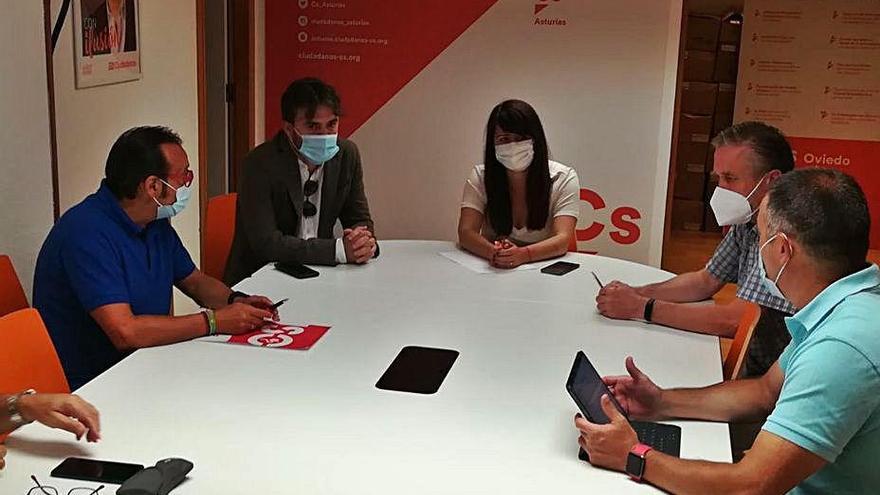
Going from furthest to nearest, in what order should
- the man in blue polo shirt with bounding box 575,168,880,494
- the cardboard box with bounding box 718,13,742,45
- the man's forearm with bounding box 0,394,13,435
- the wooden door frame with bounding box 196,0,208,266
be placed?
the cardboard box with bounding box 718,13,742,45
the wooden door frame with bounding box 196,0,208,266
the man's forearm with bounding box 0,394,13,435
the man in blue polo shirt with bounding box 575,168,880,494

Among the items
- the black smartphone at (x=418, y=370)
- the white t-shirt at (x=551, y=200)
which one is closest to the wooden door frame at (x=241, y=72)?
the white t-shirt at (x=551, y=200)

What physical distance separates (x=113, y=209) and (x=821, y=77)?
19.2 ft

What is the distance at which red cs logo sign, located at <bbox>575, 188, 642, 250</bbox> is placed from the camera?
5.04 meters

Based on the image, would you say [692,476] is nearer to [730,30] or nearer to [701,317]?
[701,317]

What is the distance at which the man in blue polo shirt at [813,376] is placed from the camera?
1478 mm

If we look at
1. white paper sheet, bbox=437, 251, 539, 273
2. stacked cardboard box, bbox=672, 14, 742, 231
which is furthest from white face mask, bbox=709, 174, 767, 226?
stacked cardboard box, bbox=672, 14, 742, 231

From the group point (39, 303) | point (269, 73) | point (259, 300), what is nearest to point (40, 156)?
point (39, 303)

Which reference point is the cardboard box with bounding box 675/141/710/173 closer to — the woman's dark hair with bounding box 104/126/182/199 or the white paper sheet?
the white paper sheet

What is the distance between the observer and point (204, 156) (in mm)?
4809

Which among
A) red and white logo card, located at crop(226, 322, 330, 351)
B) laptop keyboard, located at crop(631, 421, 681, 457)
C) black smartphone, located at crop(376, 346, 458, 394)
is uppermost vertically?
red and white logo card, located at crop(226, 322, 330, 351)

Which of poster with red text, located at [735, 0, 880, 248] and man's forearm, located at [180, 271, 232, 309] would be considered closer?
man's forearm, located at [180, 271, 232, 309]

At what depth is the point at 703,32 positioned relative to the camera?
285 inches

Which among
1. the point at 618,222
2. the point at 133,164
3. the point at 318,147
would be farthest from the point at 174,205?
the point at 618,222

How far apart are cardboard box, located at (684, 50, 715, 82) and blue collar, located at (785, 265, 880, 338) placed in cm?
598
